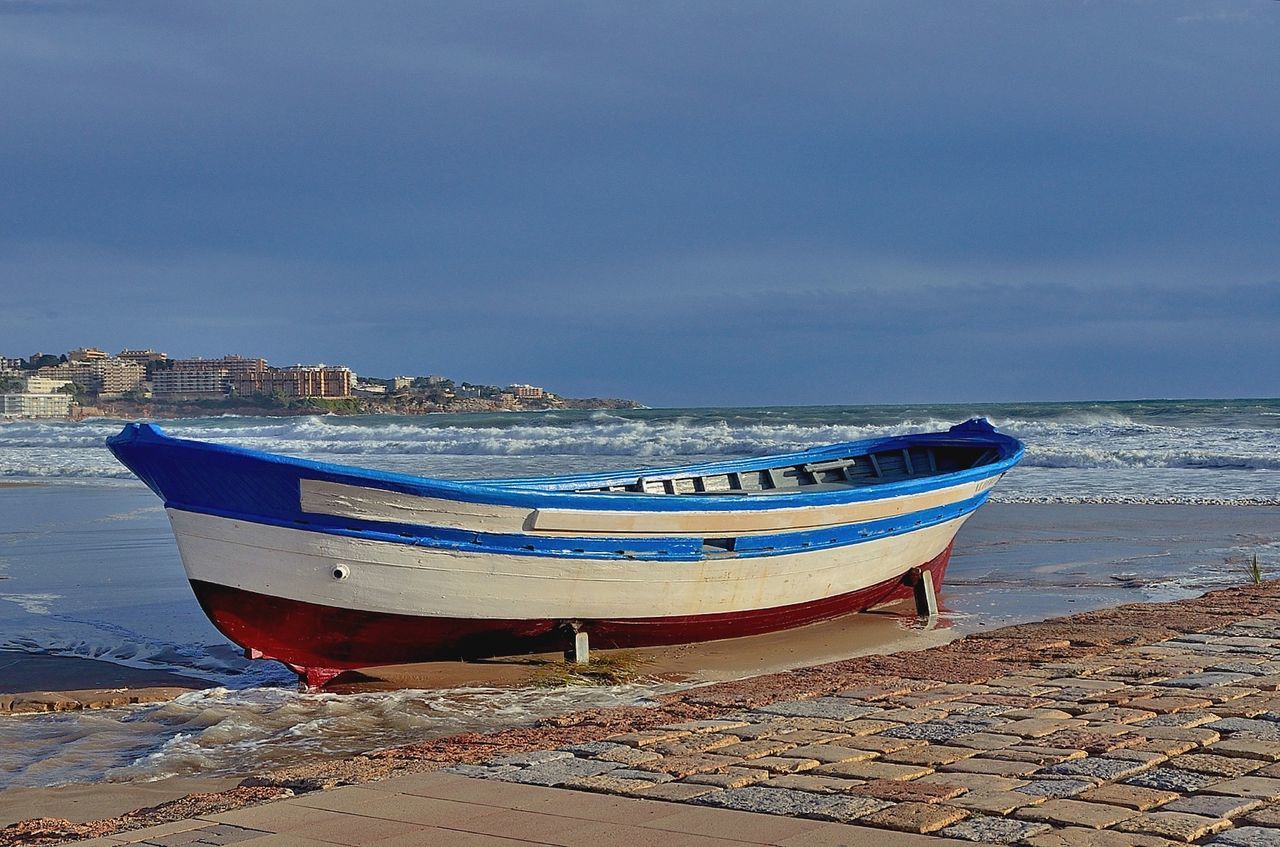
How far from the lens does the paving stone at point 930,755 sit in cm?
476

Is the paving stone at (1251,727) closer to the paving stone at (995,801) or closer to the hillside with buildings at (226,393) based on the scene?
the paving stone at (995,801)

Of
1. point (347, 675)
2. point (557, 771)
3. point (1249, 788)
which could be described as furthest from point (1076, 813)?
point (347, 675)

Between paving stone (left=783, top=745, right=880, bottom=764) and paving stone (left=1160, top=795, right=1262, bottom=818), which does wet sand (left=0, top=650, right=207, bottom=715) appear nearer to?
paving stone (left=783, top=745, right=880, bottom=764)

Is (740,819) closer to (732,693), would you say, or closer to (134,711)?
(732,693)

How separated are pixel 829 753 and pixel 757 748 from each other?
32 centimetres

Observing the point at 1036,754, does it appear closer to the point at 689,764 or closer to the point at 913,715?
the point at 913,715

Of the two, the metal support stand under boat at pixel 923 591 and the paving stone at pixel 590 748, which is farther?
the metal support stand under boat at pixel 923 591

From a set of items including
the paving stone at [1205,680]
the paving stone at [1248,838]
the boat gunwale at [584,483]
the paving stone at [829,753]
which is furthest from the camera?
the boat gunwale at [584,483]

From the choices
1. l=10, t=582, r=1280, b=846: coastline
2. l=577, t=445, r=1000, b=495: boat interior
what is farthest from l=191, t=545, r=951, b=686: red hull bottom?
l=577, t=445, r=1000, b=495: boat interior

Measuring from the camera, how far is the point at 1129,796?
415 centimetres

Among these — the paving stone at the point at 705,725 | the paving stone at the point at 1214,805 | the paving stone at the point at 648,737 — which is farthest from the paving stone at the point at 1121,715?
the paving stone at the point at 648,737

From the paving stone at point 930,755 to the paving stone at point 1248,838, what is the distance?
117 cm

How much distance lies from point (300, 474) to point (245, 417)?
74.4 metres

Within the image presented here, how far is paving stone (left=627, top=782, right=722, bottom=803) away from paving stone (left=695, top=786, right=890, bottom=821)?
Answer: 5 cm
